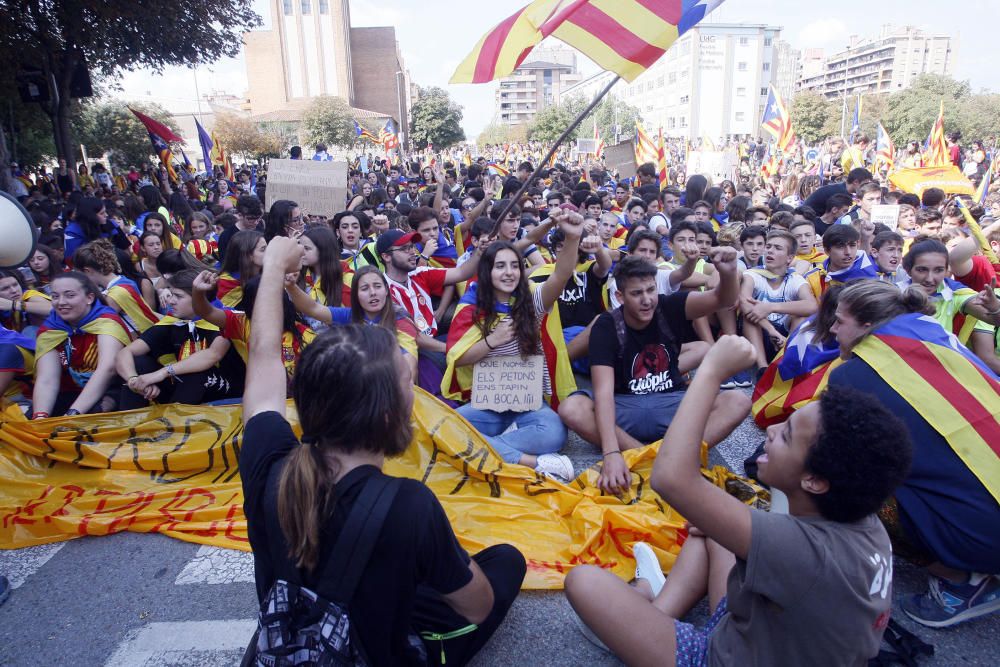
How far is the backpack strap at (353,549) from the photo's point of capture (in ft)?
4.85

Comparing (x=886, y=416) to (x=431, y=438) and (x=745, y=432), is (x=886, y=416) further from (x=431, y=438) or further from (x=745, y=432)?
(x=745, y=432)

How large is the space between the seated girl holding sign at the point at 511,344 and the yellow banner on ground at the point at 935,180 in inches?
246

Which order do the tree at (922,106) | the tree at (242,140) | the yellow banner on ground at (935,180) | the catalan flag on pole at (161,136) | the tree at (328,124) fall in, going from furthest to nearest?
the tree at (328,124) < the tree at (242,140) < the tree at (922,106) < the catalan flag on pole at (161,136) < the yellow banner on ground at (935,180)

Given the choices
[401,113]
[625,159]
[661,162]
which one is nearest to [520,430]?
[625,159]

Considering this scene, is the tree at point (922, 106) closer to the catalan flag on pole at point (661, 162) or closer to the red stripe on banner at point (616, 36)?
the catalan flag on pole at point (661, 162)

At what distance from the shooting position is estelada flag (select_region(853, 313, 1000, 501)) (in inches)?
93.1

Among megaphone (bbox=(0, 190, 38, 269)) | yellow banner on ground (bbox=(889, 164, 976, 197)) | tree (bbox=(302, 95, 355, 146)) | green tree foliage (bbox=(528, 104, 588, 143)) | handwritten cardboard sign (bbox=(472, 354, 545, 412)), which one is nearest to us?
megaphone (bbox=(0, 190, 38, 269))

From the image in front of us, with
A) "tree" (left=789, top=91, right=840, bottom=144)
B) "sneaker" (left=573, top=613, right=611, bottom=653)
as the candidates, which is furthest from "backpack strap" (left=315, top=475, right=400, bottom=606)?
"tree" (left=789, top=91, right=840, bottom=144)

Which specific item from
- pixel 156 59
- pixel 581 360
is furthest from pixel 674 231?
pixel 156 59

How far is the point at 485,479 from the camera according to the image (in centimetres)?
344

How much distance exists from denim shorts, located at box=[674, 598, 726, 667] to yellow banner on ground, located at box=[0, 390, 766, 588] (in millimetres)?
833

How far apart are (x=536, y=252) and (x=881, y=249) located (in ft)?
9.73

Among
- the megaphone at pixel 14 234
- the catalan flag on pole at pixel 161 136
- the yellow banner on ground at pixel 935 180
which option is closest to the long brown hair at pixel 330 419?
the megaphone at pixel 14 234

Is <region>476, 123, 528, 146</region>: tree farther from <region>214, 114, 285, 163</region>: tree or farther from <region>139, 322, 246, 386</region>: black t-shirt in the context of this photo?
<region>139, 322, 246, 386</region>: black t-shirt
